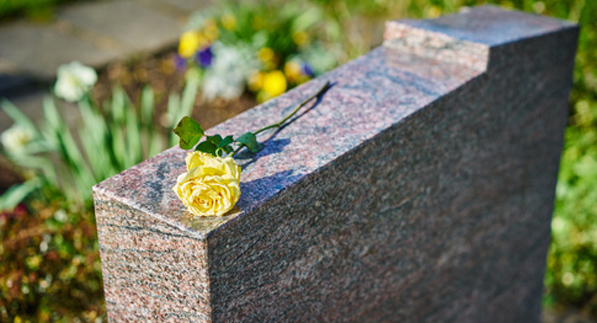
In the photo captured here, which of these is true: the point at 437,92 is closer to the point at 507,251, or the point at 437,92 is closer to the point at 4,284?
the point at 507,251

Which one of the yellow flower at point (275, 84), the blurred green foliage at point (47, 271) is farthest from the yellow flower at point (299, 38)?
the blurred green foliage at point (47, 271)

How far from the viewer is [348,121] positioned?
5.07 ft

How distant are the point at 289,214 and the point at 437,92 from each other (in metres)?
0.67

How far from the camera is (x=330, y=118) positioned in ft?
5.15

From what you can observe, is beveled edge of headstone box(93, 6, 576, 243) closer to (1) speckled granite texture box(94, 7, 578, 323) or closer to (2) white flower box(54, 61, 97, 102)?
(1) speckled granite texture box(94, 7, 578, 323)

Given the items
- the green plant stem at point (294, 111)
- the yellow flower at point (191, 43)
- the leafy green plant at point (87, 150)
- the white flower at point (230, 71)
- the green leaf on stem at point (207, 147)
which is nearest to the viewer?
the green leaf on stem at point (207, 147)

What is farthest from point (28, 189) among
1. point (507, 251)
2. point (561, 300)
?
point (561, 300)

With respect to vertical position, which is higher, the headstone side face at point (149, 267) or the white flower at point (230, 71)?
the headstone side face at point (149, 267)

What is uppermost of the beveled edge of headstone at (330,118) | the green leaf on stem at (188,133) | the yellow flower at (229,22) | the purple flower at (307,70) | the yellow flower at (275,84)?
the green leaf on stem at (188,133)

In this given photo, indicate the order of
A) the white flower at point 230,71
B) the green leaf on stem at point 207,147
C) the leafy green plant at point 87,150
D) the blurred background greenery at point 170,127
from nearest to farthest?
the green leaf on stem at point 207,147
the blurred background greenery at point 170,127
the leafy green plant at point 87,150
the white flower at point 230,71

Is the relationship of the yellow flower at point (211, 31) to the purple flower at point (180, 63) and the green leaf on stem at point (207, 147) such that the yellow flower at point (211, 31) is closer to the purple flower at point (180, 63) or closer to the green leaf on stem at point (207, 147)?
the purple flower at point (180, 63)

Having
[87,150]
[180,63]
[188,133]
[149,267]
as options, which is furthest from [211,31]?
[149,267]

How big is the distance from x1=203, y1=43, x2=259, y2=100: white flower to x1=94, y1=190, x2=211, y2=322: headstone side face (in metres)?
2.47

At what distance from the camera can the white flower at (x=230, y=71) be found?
143 inches
